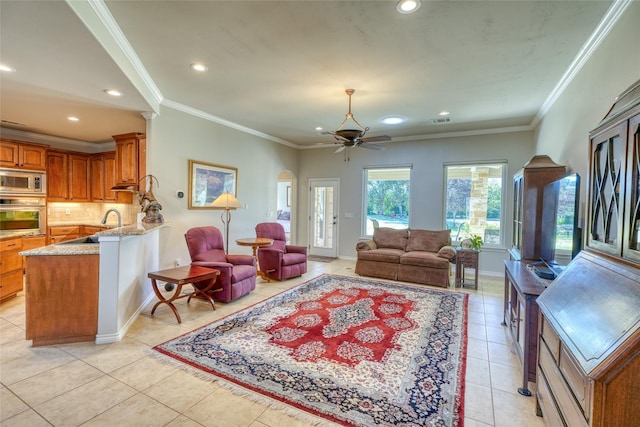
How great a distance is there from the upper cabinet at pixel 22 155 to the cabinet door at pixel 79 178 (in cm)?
70

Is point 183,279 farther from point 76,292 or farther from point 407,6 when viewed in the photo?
point 407,6

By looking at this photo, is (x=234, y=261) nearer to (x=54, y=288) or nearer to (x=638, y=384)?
(x=54, y=288)

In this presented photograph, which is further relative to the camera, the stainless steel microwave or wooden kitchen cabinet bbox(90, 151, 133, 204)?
wooden kitchen cabinet bbox(90, 151, 133, 204)

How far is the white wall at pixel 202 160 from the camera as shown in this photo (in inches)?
171

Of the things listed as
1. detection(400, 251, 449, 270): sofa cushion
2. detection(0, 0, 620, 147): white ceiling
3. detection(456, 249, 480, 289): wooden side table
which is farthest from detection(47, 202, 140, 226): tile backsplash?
detection(456, 249, 480, 289): wooden side table

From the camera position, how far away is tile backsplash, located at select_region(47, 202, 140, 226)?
5797 millimetres

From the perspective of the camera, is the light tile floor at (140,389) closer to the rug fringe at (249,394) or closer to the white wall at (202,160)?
the rug fringe at (249,394)

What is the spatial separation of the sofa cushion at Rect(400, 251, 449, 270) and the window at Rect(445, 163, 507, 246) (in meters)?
1.26

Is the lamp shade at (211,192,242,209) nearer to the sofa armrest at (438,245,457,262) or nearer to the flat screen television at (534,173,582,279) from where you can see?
the sofa armrest at (438,245,457,262)

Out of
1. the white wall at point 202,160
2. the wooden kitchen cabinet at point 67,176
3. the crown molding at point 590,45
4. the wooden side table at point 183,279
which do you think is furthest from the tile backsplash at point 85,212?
the crown molding at point 590,45

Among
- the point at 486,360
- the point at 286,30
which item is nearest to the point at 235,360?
the point at 486,360

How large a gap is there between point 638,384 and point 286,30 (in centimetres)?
300

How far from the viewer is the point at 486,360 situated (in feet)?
8.25

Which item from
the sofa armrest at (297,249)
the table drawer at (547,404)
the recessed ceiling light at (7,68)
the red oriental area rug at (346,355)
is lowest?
the red oriental area rug at (346,355)
